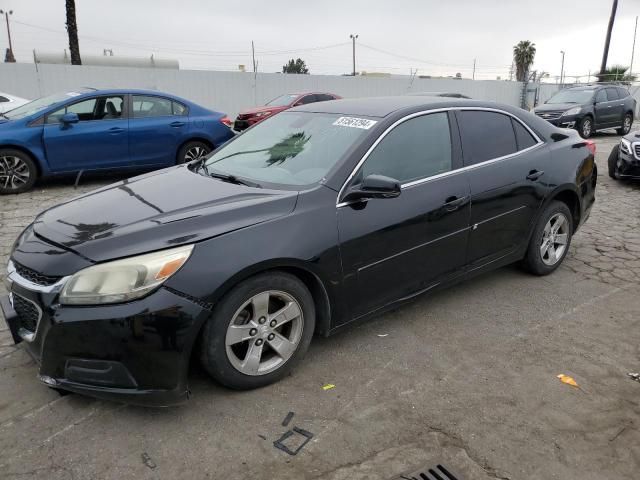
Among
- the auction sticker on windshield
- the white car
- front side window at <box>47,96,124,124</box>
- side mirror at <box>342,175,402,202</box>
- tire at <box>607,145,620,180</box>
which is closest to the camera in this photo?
side mirror at <box>342,175,402,202</box>

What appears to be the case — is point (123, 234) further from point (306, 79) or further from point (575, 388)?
point (306, 79)

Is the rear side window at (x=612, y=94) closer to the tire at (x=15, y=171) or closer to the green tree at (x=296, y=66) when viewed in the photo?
the tire at (x=15, y=171)

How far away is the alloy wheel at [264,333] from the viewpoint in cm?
274

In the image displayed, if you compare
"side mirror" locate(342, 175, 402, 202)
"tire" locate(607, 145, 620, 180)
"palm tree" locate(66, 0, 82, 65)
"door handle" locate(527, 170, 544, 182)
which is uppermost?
"palm tree" locate(66, 0, 82, 65)

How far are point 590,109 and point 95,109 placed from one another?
14014 millimetres

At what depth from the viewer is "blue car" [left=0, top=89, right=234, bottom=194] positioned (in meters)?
7.50

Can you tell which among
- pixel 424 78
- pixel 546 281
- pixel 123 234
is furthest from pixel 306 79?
pixel 123 234

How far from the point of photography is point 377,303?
10.9ft

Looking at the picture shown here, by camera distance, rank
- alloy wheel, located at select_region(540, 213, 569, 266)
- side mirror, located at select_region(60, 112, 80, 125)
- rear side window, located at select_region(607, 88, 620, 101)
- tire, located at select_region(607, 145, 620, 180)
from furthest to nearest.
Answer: rear side window, located at select_region(607, 88, 620, 101) < tire, located at select_region(607, 145, 620, 180) < side mirror, located at select_region(60, 112, 80, 125) < alloy wheel, located at select_region(540, 213, 569, 266)

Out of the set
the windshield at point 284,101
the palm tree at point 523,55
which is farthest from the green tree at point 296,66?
the windshield at point 284,101

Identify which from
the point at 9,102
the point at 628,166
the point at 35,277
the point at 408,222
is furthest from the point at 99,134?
the point at 628,166

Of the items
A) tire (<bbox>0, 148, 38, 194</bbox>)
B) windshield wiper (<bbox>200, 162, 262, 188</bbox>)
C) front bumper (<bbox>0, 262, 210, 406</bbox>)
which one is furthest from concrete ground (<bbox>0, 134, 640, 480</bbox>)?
tire (<bbox>0, 148, 38, 194</bbox>)

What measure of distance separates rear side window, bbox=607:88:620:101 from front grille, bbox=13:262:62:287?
17.9m

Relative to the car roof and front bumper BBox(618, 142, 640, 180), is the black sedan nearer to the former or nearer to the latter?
the car roof
